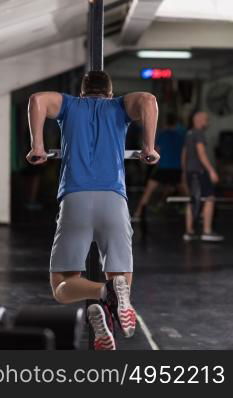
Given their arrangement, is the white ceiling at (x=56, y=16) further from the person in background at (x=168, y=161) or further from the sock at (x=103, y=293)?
the sock at (x=103, y=293)

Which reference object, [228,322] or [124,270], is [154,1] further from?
[124,270]

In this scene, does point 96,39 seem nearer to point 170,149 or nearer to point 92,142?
point 92,142

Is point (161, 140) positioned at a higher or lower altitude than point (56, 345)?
higher

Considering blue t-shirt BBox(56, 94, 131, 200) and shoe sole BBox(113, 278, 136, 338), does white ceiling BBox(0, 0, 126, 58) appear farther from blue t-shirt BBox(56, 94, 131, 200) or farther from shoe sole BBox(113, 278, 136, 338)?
shoe sole BBox(113, 278, 136, 338)

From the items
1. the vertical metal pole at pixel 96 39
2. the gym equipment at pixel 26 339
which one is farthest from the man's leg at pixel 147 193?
the gym equipment at pixel 26 339

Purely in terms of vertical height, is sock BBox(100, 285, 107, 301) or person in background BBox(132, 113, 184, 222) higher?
person in background BBox(132, 113, 184, 222)

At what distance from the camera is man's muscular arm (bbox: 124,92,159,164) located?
370 centimetres

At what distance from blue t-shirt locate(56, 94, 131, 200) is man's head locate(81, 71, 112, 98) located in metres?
0.09

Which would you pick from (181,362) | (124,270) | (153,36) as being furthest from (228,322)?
(153,36)

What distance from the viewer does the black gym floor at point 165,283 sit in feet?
16.6

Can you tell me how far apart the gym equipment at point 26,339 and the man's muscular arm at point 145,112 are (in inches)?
48.0

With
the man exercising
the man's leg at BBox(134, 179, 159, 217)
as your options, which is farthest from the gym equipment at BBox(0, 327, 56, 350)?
the man's leg at BBox(134, 179, 159, 217)

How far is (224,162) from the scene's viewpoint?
66.1 feet

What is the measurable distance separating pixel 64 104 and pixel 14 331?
1.32 meters
